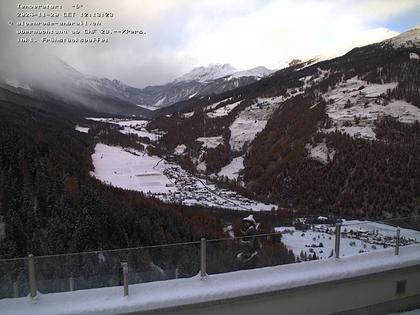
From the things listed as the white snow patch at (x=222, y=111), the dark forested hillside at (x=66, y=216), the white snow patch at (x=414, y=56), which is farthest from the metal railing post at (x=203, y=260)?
the white snow patch at (x=222, y=111)

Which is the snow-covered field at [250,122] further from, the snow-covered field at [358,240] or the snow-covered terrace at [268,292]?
the snow-covered terrace at [268,292]

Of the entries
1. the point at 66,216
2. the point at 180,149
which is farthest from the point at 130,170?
the point at 66,216

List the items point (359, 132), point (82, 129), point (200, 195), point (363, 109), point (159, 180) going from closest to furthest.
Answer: point (359, 132) → point (200, 195) → point (363, 109) → point (159, 180) → point (82, 129)

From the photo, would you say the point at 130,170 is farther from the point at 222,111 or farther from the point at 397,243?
the point at 397,243

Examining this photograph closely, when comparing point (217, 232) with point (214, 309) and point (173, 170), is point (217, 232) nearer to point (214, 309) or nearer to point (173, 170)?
point (214, 309)

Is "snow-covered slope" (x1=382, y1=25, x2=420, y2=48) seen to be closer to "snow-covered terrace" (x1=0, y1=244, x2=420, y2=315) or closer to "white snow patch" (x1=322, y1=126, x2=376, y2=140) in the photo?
"white snow patch" (x1=322, y1=126, x2=376, y2=140)

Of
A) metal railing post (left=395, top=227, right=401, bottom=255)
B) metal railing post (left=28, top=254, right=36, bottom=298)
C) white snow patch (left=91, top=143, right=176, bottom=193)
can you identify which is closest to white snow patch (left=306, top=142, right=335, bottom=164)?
white snow patch (left=91, top=143, right=176, bottom=193)

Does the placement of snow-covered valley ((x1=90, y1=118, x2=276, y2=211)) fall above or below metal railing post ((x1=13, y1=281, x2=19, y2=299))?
below
